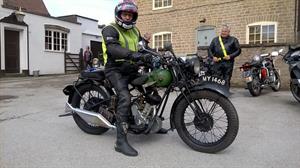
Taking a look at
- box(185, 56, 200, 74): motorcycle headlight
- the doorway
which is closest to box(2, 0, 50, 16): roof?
the doorway

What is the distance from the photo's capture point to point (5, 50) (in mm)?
18828

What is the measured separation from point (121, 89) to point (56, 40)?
64.5 ft

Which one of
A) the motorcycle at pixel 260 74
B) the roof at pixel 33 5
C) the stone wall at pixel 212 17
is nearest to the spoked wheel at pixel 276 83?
the motorcycle at pixel 260 74

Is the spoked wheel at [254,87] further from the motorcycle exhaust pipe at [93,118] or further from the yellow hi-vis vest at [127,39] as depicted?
the motorcycle exhaust pipe at [93,118]

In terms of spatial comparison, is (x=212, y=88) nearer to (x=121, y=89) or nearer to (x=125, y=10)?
(x=121, y=89)

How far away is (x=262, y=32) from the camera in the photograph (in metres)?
13.8

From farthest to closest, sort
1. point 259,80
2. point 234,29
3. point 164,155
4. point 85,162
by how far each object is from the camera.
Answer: point 234,29 < point 259,80 < point 164,155 < point 85,162

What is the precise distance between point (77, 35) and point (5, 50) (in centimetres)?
656

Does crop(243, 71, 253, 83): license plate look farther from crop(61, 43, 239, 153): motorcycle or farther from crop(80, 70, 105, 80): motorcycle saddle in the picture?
crop(80, 70, 105, 80): motorcycle saddle

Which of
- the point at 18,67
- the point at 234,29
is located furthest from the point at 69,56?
the point at 234,29

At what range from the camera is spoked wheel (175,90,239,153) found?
392 centimetres

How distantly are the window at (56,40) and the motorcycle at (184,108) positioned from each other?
1866 centimetres

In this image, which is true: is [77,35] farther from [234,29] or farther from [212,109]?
[212,109]

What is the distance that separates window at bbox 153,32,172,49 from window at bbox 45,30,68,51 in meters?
8.26
